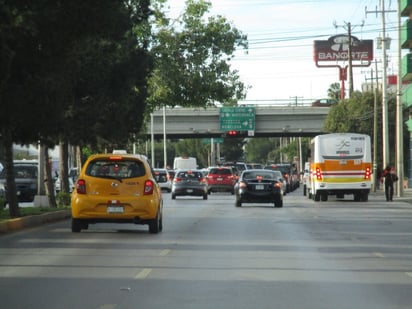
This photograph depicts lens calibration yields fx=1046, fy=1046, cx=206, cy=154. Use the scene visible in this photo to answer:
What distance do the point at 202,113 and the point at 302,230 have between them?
194ft

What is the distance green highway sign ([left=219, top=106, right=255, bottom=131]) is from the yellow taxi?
58886mm

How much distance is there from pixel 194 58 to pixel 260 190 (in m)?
9.31

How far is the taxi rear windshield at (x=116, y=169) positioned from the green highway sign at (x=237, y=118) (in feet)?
193

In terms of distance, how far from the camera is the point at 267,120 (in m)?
83.9

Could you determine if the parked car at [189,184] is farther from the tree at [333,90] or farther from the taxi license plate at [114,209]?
the tree at [333,90]

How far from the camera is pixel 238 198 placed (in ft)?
133

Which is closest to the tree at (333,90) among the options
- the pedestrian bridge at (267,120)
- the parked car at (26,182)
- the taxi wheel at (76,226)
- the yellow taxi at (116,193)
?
the pedestrian bridge at (267,120)

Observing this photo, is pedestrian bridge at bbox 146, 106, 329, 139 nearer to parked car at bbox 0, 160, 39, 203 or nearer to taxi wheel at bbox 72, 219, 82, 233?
parked car at bbox 0, 160, 39, 203

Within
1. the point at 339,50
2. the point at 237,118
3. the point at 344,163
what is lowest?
the point at 344,163

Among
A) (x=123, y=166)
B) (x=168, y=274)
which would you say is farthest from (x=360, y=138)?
(x=168, y=274)

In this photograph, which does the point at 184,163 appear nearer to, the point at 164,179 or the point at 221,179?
the point at 164,179

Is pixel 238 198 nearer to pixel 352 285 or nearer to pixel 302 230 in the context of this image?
pixel 302 230

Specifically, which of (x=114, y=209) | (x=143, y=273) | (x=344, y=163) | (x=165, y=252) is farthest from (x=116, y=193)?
(x=344, y=163)

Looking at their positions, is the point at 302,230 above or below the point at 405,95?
below
